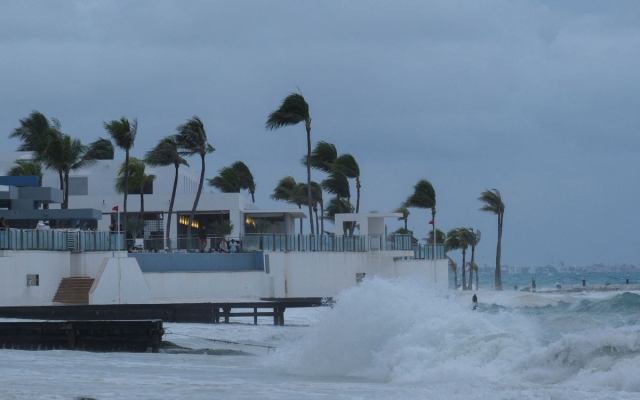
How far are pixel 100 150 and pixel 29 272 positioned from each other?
3347 centimetres

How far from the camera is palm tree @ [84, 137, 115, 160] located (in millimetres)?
65188

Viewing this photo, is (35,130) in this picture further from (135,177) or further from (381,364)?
(381,364)

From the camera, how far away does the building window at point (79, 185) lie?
6488cm

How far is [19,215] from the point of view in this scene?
44.5 metres

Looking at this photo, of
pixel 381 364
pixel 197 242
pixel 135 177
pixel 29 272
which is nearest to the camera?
pixel 381 364

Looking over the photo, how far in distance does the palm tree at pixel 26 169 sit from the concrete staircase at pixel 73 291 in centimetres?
2219

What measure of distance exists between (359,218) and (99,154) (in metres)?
28.3

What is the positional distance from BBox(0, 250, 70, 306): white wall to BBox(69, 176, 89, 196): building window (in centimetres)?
2638

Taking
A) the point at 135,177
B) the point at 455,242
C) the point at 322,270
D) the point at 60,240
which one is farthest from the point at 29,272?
the point at 455,242

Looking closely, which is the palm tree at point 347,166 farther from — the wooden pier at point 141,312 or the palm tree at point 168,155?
the wooden pier at point 141,312

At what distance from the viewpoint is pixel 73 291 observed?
38531 millimetres

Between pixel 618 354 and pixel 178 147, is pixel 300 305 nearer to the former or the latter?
pixel 178 147

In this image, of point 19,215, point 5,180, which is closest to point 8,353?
point 19,215

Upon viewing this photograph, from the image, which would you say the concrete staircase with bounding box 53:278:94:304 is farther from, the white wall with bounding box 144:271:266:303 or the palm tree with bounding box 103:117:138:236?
the palm tree with bounding box 103:117:138:236
